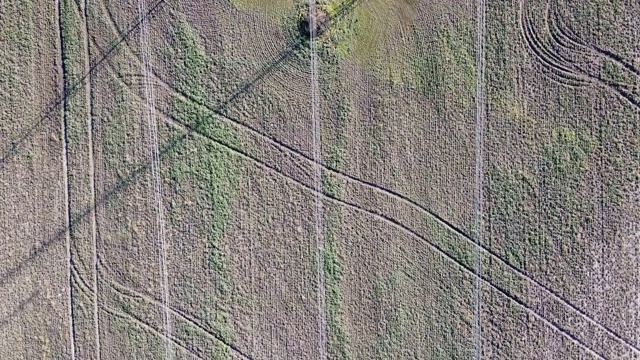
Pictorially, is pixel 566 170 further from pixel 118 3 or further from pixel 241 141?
pixel 118 3

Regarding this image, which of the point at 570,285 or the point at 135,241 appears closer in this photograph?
the point at 570,285

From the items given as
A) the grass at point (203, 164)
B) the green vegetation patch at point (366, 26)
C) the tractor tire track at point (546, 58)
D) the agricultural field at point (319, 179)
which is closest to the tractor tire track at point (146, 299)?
the agricultural field at point (319, 179)

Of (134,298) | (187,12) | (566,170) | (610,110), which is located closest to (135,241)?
(134,298)

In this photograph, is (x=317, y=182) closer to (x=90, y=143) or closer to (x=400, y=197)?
(x=400, y=197)

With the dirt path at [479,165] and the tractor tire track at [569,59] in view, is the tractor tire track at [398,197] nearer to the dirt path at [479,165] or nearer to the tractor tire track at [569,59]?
the dirt path at [479,165]

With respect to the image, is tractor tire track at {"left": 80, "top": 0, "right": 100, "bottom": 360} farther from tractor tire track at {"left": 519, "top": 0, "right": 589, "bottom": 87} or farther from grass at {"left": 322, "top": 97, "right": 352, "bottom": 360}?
tractor tire track at {"left": 519, "top": 0, "right": 589, "bottom": 87}

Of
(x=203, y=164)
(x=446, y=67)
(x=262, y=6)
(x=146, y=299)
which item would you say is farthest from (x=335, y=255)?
(x=262, y=6)
